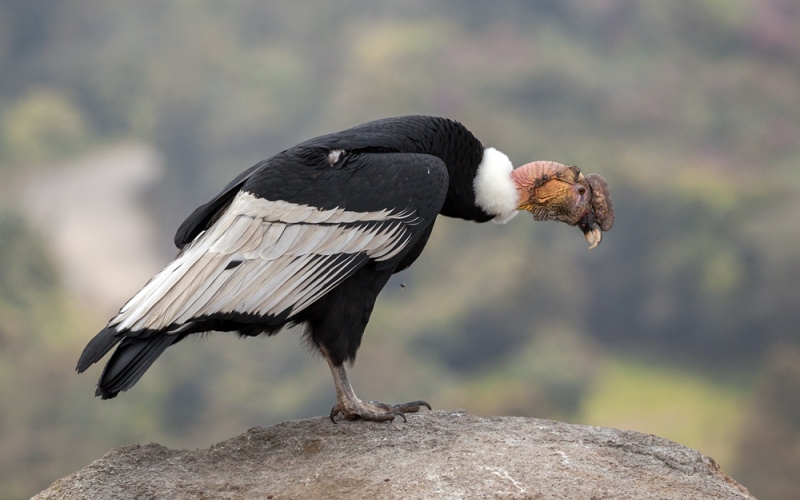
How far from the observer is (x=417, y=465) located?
17.7ft

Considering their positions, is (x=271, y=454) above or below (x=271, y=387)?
below

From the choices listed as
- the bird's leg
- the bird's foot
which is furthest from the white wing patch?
the bird's foot

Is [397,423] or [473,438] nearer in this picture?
[473,438]

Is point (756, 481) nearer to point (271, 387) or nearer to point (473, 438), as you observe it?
point (271, 387)

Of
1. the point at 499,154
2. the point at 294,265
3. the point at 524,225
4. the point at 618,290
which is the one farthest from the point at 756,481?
the point at 294,265

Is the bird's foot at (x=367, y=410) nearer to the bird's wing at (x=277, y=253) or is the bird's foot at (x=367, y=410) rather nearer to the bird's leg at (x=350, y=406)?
the bird's leg at (x=350, y=406)

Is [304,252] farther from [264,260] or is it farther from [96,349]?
[96,349]

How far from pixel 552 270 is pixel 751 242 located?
15.5ft

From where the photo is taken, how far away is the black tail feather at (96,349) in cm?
538

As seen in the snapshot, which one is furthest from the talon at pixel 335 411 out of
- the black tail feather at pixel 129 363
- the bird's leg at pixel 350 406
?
the black tail feather at pixel 129 363

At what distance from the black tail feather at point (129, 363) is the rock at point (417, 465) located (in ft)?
2.23

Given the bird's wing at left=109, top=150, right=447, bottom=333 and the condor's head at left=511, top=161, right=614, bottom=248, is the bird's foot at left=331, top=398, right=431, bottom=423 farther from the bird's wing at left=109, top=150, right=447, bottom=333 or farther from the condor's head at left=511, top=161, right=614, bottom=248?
the condor's head at left=511, top=161, right=614, bottom=248

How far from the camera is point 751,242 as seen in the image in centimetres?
2244

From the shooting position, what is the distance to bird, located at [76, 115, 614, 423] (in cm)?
550
